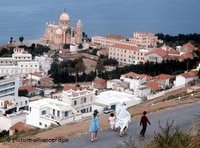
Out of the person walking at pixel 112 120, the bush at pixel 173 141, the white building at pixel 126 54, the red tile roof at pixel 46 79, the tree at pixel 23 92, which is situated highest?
the bush at pixel 173 141

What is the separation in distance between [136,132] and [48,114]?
19.6ft

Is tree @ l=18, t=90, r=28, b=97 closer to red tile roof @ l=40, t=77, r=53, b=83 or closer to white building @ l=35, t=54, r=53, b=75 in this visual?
red tile roof @ l=40, t=77, r=53, b=83

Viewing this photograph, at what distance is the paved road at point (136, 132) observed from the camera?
4336mm

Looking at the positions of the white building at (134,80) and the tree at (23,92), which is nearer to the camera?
the white building at (134,80)

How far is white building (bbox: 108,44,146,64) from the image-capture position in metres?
26.9

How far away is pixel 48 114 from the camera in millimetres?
10445

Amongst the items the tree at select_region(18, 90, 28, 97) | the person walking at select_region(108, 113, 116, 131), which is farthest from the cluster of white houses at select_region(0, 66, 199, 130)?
the person walking at select_region(108, 113, 116, 131)

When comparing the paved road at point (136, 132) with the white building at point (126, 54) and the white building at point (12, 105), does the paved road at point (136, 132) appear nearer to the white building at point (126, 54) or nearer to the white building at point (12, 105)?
the white building at point (12, 105)

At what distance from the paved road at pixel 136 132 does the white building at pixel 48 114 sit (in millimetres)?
4604

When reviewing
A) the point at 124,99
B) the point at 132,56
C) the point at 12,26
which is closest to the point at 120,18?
the point at 12,26

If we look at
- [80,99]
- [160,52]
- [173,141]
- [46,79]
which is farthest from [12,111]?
[160,52]

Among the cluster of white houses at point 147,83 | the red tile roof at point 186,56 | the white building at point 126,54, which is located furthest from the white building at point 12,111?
the white building at point 126,54

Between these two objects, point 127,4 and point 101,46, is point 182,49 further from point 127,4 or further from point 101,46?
point 127,4

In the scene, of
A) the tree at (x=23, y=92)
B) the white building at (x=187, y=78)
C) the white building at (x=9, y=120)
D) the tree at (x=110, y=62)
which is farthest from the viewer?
the tree at (x=110, y=62)
